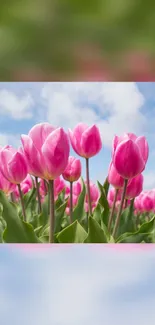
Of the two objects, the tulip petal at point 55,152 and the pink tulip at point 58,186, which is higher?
the tulip petal at point 55,152

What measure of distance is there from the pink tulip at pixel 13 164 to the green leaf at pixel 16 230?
1.6 inches

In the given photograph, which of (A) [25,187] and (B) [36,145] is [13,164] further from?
(A) [25,187]

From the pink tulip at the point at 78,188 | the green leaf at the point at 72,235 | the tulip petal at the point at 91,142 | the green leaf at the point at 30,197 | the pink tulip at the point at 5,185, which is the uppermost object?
the tulip petal at the point at 91,142

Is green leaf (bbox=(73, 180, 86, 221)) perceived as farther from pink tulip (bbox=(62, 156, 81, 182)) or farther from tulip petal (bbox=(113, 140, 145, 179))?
tulip petal (bbox=(113, 140, 145, 179))

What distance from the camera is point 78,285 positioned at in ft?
1.60

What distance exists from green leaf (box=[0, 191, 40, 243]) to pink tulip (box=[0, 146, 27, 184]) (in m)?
0.04

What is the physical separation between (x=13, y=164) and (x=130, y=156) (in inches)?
5.4

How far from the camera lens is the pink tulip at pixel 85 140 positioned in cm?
60

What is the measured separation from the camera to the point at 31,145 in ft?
1.63

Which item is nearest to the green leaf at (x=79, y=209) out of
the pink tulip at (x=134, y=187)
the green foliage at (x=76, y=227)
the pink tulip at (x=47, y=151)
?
the green foliage at (x=76, y=227)

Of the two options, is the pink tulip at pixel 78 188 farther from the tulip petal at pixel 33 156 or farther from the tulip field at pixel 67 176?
→ the tulip petal at pixel 33 156

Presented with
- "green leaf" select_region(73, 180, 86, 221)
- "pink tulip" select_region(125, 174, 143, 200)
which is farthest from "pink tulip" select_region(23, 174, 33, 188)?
"pink tulip" select_region(125, 174, 143, 200)

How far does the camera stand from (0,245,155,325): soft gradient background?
16.5 inches
